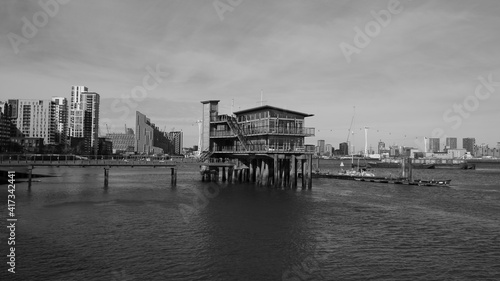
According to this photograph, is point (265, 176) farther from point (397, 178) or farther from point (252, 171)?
point (397, 178)

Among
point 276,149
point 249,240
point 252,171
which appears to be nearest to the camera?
point 249,240

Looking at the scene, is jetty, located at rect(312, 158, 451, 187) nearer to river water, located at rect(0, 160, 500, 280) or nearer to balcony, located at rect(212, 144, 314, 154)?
balcony, located at rect(212, 144, 314, 154)

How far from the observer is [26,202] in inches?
2050

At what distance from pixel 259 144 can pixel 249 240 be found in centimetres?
4482

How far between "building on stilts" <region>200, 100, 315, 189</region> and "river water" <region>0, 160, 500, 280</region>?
18659 millimetres

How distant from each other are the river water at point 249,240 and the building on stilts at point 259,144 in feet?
61.2

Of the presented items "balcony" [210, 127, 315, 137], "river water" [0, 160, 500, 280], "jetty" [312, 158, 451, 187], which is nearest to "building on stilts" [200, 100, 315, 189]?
"balcony" [210, 127, 315, 137]

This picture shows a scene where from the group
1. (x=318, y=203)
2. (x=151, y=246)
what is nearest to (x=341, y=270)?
(x=151, y=246)

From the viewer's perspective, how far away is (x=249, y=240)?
33094mm

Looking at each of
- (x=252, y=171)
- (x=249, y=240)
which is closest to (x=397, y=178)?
(x=252, y=171)

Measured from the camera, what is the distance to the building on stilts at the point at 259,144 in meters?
74.6

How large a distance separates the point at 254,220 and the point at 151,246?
13775 millimetres

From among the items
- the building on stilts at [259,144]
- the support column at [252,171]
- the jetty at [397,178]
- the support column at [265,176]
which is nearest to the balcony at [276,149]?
the building on stilts at [259,144]

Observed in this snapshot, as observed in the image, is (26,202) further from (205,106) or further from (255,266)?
(205,106)
